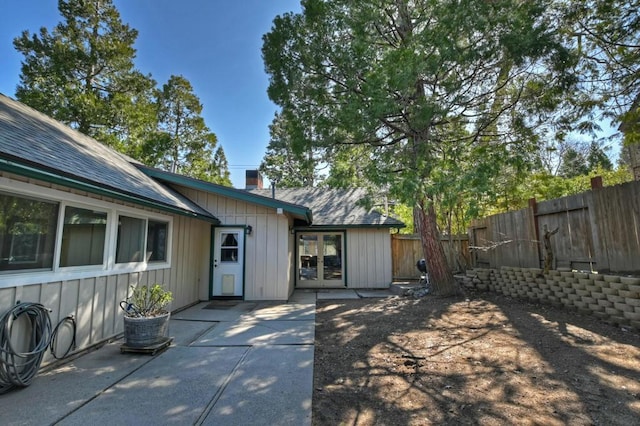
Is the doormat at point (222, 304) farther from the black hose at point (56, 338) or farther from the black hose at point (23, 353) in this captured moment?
the black hose at point (23, 353)

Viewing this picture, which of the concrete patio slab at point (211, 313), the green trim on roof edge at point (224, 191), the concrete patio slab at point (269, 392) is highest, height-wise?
the green trim on roof edge at point (224, 191)

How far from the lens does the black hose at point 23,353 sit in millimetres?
2967

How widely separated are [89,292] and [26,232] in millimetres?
1246

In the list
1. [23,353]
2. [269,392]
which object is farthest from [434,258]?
[23,353]

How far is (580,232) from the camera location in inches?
217

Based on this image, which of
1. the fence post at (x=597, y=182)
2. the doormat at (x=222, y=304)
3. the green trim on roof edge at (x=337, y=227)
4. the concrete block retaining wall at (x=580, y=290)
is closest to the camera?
the concrete block retaining wall at (x=580, y=290)

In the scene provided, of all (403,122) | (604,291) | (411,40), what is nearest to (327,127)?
(403,122)

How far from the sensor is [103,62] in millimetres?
16188

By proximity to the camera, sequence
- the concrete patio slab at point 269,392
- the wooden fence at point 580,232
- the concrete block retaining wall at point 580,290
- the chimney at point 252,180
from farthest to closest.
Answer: the chimney at point 252,180, the wooden fence at point 580,232, the concrete block retaining wall at point 580,290, the concrete patio slab at point 269,392

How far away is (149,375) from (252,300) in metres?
4.61

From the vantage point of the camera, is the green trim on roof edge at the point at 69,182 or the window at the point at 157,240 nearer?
the green trim on roof edge at the point at 69,182

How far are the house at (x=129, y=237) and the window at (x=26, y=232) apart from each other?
0.01 meters

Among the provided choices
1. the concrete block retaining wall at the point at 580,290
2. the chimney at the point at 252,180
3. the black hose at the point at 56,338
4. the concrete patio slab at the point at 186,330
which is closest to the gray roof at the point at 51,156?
the black hose at the point at 56,338

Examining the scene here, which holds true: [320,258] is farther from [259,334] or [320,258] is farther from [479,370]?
[479,370]
